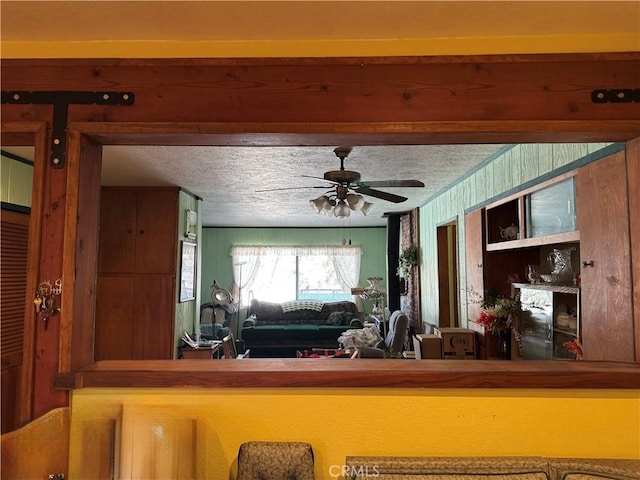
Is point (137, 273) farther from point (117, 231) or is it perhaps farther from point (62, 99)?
point (62, 99)

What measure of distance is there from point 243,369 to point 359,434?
1.56ft

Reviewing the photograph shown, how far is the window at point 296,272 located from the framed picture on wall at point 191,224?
3.27m

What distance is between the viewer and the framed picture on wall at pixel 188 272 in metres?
4.64

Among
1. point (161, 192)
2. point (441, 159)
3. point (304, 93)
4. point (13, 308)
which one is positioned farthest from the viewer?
point (161, 192)

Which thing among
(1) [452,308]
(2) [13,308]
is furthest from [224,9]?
(1) [452,308]

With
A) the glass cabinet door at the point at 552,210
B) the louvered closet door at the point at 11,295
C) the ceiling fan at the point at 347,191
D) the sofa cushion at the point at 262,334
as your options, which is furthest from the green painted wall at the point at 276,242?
the glass cabinet door at the point at 552,210

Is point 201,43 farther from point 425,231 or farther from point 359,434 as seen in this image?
point 425,231

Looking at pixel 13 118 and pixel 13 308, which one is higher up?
pixel 13 118

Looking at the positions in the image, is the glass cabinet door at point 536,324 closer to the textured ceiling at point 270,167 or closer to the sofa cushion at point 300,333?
the textured ceiling at point 270,167

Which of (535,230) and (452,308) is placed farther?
(452,308)

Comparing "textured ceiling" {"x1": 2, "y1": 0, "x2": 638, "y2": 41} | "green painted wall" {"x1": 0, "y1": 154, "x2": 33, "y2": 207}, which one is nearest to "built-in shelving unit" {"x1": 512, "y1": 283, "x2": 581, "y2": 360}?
"textured ceiling" {"x1": 2, "y1": 0, "x2": 638, "y2": 41}

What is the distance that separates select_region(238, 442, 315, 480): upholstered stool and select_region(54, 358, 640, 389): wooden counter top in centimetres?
21

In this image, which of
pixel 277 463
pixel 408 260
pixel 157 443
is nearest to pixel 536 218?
pixel 277 463

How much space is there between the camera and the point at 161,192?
178 inches
